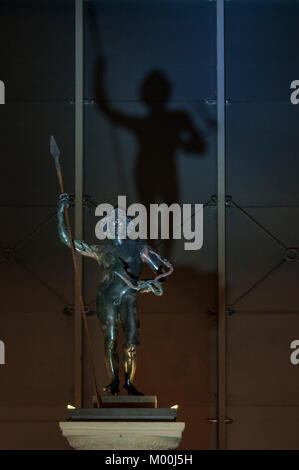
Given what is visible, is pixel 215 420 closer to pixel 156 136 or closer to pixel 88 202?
pixel 88 202

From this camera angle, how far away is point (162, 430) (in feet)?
18.9

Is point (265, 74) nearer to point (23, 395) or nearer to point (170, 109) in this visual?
point (170, 109)

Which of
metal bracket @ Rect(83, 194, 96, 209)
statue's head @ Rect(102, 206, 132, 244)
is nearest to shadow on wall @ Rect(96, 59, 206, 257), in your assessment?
metal bracket @ Rect(83, 194, 96, 209)

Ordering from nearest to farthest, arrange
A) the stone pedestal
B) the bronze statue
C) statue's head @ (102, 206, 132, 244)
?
the stone pedestal < the bronze statue < statue's head @ (102, 206, 132, 244)

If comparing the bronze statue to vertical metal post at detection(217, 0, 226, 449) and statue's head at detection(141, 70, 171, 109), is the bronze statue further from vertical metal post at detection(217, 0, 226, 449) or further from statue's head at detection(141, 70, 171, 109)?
statue's head at detection(141, 70, 171, 109)

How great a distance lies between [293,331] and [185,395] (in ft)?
3.16

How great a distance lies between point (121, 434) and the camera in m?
5.79

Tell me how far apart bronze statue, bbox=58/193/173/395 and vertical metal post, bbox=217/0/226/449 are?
4.67 feet

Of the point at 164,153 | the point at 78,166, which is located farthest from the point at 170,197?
the point at 78,166

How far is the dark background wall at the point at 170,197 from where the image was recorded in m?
7.78

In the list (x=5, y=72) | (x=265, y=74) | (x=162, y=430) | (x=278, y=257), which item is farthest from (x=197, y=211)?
(x=162, y=430)

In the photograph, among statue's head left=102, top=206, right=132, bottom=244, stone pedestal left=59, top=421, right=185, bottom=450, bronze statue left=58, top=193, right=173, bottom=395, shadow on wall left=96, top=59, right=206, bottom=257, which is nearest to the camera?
stone pedestal left=59, top=421, right=185, bottom=450

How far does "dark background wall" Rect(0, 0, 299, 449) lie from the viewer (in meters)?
7.78
